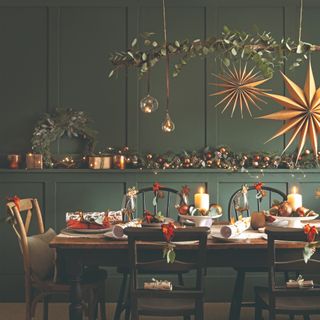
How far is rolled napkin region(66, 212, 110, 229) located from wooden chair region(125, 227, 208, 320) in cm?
50

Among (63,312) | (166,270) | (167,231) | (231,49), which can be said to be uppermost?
(231,49)

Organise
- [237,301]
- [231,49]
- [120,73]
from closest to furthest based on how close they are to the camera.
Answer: [231,49] → [237,301] → [120,73]

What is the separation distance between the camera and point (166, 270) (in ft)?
10.7

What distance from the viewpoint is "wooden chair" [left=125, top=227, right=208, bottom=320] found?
313cm

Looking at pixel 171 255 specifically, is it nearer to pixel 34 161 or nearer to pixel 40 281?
pixel 40 281

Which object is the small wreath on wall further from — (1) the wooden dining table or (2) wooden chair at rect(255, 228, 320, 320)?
(2) wooden chair at rect(255, 228, 320, 320)

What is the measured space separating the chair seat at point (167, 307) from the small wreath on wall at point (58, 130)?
2515 millimetres

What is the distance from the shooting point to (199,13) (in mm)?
5746

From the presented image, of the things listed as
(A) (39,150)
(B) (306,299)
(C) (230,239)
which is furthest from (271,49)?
(A) (39,150)

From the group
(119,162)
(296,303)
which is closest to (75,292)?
(296,303)

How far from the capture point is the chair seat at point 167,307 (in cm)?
322

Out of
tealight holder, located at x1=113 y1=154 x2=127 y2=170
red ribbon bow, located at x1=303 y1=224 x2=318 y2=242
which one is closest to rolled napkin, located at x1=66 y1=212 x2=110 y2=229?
red ribbon bow, located at x1=303 y1=224 x2=318 y2=242

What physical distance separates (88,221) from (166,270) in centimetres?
76

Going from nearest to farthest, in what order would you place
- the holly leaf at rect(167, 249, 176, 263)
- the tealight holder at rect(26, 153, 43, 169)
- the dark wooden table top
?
the holly leaf at rect(167, 249, 176, 263) → the dark wooden table top → the tealight holder at rect(26, 153, 43, 169)
